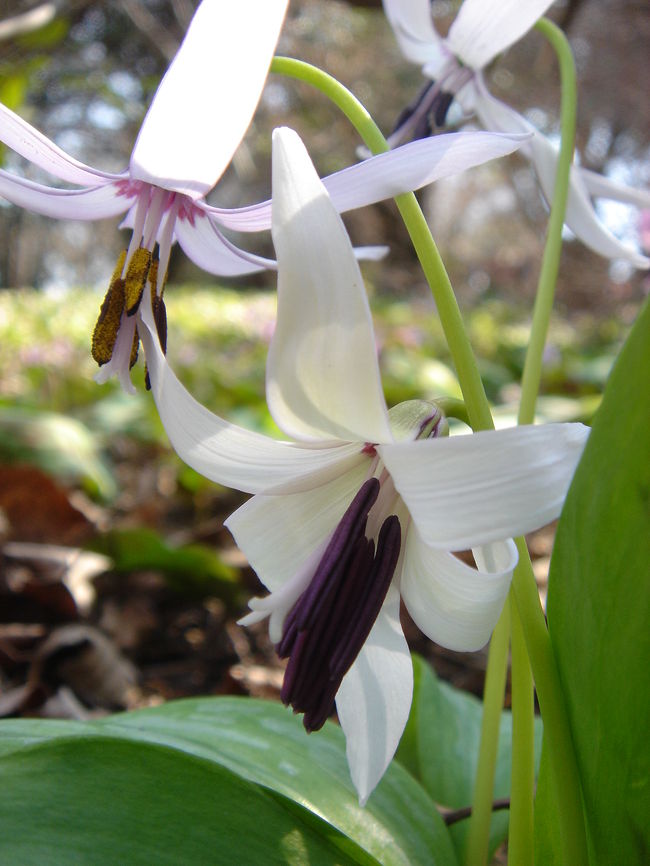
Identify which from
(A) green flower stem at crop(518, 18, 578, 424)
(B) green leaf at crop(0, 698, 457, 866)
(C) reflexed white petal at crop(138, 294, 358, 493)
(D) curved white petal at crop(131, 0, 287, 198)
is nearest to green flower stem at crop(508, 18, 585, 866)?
(A) green flower stem at crop(518, 18, 578, 424)

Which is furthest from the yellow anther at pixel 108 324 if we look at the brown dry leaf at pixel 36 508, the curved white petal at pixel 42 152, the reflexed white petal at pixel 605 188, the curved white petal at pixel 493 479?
the brown dry leaf at pixel 36 508

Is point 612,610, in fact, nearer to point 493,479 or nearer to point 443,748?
point 493,479

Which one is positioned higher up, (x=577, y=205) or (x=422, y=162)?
(x=422, y=162)

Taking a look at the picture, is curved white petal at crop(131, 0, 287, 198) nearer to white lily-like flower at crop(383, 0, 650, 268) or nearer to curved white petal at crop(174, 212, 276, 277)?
curved white petal at crop(174, 212, 276, 277)

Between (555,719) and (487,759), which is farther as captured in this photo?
(487,759)

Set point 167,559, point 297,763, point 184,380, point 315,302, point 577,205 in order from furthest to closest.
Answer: point 184,380 < point 167,559 < point 577,205 < point 297,763 < point 315,302

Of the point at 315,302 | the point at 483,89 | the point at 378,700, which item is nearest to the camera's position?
the point at 315,302

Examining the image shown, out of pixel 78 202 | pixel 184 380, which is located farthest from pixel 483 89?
pixel 184 380

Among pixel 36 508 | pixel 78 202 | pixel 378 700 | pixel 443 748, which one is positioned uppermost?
pixel 78 202
